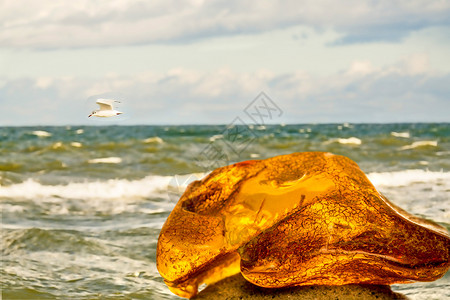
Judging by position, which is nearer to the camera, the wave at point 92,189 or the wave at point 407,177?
the wave at point 92,189

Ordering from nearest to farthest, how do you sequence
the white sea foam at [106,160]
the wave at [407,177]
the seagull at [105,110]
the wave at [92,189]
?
the seagull at [105,110] < the wave at [92,189] < the wave at [407,177] < the white sea foam at [106,160]

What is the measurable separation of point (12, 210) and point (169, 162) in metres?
5.28

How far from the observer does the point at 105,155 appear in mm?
11648

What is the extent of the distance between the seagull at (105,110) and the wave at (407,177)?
6.00m

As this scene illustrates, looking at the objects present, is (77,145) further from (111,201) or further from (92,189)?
(111,201)

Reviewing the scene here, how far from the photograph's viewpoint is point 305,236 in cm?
226

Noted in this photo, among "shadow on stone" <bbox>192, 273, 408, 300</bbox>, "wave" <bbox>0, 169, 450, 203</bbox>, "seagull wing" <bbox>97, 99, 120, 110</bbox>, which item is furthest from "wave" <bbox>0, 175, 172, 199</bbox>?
"seagull wing" <bbox>97, 99, 120, 110</bbox>

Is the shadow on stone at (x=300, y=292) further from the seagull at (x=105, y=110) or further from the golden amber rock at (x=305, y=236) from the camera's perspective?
the seagull at (x=105, y=110)

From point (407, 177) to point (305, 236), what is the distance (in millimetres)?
6527

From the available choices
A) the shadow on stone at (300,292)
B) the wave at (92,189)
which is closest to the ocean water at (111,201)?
the wave at (92,189)

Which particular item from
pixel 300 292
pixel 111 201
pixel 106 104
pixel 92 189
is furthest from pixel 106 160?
pixel 106 104

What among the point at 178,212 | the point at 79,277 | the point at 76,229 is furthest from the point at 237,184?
the point at 76,229

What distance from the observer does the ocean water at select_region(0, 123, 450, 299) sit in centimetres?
318

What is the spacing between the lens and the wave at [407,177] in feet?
24.7
